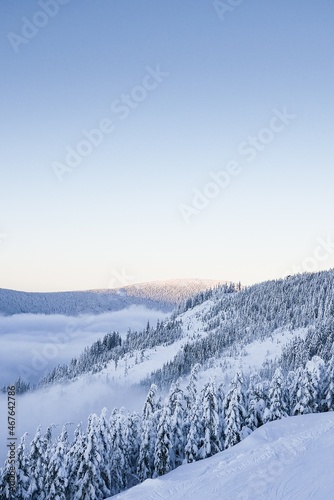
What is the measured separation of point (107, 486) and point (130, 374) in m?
117

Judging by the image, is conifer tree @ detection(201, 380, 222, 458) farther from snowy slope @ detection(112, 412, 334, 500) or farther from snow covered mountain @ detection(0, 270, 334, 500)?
snowy slope @ detection(112, 412, 334, 500)

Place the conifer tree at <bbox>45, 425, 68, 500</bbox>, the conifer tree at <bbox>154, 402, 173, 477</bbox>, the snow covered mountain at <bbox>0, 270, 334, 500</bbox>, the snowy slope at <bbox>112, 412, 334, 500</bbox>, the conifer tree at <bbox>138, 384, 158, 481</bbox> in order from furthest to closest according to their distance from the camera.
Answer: the conifer tree at <bbox>138, 384, 158, 481</bbox>, the conifer tree at <bbox>154, 402, 173, 477</bbox>, the conifer tree at <bbox>45, 425, 68, 500</bbox>, the snow covered mountain at <bbox>0, 270, 334, 500</bbox>, the snowy slope at <bbox>112, 412, 334, 500</bbox>

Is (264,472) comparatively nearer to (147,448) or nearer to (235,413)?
(235,413)

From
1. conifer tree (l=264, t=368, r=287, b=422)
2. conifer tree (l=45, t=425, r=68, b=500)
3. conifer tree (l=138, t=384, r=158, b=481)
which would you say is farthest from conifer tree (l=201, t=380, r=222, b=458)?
conifer tree (l=45, t=425, r=68, b=500)

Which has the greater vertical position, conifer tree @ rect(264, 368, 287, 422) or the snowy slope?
the snowy slope

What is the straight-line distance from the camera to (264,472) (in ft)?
69.3

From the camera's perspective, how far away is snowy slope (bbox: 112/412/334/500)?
1862cm

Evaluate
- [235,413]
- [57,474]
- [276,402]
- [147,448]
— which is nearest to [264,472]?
[235,413]

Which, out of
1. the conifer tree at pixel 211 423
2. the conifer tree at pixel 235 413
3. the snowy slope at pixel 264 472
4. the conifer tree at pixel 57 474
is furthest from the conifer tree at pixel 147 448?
the snowy slope at pixel 264 472

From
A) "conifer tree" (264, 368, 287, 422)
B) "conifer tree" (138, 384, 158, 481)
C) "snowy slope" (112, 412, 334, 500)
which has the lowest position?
"conifer tree" (138, 384, 158, 481)

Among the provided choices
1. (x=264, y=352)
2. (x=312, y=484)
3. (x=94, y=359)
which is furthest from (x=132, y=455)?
(x=94, y=359)

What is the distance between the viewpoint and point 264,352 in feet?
410

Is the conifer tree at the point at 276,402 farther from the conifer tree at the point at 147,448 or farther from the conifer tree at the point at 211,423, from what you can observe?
the conifer tree at the point at 147,448

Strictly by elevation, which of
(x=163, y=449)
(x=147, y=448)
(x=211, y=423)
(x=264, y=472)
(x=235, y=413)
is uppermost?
(x=264, y=472)
